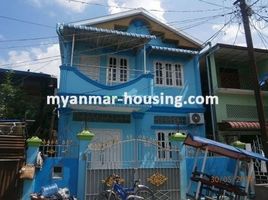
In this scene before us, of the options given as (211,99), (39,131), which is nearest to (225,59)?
(211,99)

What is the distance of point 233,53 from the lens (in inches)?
615

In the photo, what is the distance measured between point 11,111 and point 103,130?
4.34 m

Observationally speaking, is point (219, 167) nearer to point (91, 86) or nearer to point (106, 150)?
point (106, 150)

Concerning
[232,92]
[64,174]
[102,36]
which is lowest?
[64,174]

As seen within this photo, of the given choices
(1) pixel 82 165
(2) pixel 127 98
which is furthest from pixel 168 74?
(1) pixel 82 165

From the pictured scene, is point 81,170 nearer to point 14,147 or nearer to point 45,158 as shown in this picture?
point 45,158

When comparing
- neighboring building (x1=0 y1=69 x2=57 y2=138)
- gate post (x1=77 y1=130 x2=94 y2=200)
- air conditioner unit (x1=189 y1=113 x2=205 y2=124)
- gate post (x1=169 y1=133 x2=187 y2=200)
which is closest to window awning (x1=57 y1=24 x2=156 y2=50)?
neighboring building (x1=0 y1=69 x2=57 y2=138)

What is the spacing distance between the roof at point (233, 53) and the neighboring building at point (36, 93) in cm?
892

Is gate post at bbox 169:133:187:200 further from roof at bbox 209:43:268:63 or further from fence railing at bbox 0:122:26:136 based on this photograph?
roof at bbox 209:43:268:63

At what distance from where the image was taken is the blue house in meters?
9.38

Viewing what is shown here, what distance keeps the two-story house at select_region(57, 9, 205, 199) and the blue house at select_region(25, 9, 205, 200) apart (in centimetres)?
4

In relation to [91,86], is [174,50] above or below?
above

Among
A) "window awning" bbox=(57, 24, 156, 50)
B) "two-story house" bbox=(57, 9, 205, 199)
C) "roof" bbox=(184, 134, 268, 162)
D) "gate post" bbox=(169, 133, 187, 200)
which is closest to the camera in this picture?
"roof" bbox=(184, 134, 268, 162)

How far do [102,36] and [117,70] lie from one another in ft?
6.26
